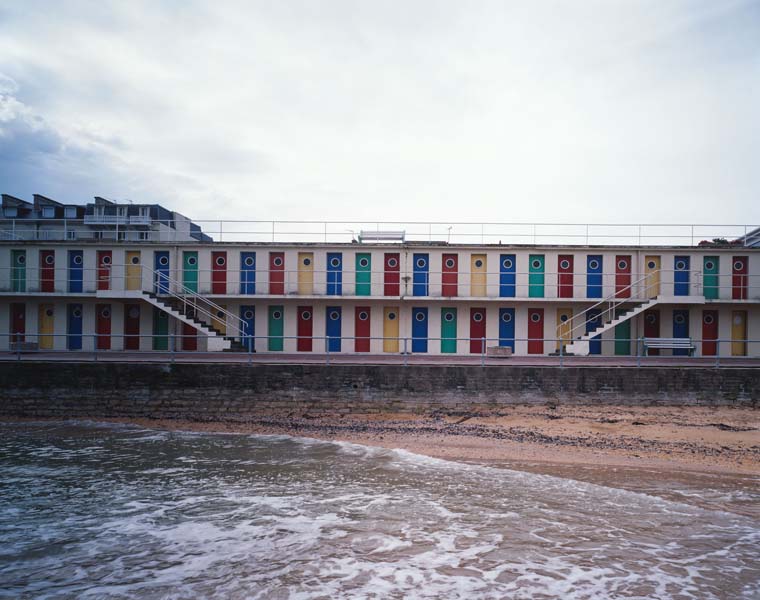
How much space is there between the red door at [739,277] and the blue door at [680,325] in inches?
87.1

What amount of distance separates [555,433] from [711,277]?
44.8 feet

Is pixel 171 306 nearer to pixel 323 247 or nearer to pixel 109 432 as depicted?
pixel 323 247

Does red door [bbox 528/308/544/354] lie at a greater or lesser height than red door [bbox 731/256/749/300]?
lesser

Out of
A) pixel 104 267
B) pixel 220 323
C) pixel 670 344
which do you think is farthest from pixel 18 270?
pixel 670 344

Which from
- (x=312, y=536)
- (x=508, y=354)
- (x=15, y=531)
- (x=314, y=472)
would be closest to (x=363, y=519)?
(x=312, y=536)

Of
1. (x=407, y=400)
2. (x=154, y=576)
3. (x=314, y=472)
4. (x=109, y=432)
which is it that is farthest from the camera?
(x=407, y=400)

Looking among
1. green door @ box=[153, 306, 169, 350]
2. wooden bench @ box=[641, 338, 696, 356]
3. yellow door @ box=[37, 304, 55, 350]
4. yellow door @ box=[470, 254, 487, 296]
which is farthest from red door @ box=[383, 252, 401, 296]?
yellow door @ box=[37, 304, 55, 350]

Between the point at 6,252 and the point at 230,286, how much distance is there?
10.1 metres

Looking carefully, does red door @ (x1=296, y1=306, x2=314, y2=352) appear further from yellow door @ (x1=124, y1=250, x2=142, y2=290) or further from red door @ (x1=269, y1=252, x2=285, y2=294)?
yellow door @ (x1=124, y1=250, x2=142, y2=290)

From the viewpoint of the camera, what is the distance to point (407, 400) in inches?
685

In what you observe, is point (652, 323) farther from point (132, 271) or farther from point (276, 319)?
point (132, 271)

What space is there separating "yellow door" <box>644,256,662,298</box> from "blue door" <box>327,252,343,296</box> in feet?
42.6

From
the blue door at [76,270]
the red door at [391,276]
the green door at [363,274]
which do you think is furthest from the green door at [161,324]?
the red door at [391,276]

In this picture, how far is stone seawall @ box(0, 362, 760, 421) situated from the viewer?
56.9 feet
